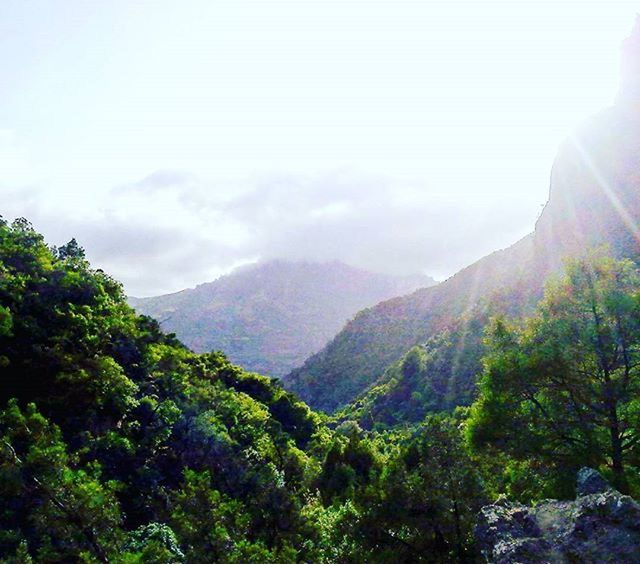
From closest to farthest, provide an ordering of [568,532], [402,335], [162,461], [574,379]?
[568,532] → [574,379] → [162,461] → [402,335]

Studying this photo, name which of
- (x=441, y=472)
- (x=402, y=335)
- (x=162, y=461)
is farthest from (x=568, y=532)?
(x=402, y=335)

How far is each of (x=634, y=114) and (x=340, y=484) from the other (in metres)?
129

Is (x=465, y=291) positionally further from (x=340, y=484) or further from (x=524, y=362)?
(x=524, y=362)

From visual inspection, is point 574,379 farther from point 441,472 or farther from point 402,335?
point 402,335

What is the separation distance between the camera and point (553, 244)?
427 feet

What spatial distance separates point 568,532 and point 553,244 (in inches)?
5195

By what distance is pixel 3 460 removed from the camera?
15.6m

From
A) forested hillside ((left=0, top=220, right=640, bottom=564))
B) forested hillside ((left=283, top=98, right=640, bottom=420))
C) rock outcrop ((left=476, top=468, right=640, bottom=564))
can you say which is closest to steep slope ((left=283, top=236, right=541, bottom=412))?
forested hillside ((left=283, top=98, right=640, bottom=420))

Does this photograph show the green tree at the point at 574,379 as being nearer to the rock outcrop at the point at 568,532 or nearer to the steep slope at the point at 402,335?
the rock outcrop at the point at 568,532

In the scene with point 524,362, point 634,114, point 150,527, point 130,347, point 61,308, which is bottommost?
point 150,527

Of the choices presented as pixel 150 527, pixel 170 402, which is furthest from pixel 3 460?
pixel 170 402

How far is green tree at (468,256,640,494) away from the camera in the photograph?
1689 centimetres

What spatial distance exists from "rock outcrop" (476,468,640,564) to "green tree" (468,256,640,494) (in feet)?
22.2

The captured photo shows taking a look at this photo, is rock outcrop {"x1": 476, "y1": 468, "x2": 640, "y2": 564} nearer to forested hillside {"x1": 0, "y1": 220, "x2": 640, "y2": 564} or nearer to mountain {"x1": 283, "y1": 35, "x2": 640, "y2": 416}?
forested hillside {"x1": 0, "y1": 220, "x2": 640, "y2": 564}
